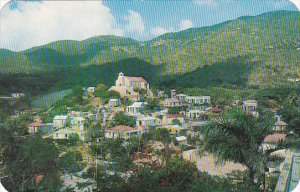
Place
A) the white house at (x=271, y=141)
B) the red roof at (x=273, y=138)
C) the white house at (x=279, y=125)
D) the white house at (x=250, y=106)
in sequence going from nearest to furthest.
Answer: the white house at (x=271, y=141) < the red roof at (x=273, y=138) < the white house at (x=279, y=125) < the white house at (x=250, y=106)

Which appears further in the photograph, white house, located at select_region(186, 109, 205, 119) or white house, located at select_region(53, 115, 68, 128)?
white house, located at select_region(53, 115, 68, 128)

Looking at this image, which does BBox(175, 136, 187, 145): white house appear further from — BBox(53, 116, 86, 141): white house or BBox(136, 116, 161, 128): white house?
BBox(53, 116, 86, 141): white house

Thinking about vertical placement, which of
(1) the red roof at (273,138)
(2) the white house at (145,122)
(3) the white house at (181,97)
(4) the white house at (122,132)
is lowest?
(1) the red roof at (273,138)

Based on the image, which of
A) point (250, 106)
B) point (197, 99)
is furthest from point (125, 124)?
point (250, 106)

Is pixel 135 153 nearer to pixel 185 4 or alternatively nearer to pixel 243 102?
pixel 243 102

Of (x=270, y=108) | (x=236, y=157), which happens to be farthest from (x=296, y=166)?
(x=236, y=157)

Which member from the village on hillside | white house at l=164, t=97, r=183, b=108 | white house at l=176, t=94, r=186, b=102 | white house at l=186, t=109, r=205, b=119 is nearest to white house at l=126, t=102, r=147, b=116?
the village on hillside

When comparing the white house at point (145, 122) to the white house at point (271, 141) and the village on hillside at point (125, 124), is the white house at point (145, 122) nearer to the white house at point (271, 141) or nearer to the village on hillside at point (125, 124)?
the village on hillside at point (125, 124)

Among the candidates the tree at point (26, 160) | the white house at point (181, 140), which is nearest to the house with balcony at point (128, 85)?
the white house at point (181, 140)
